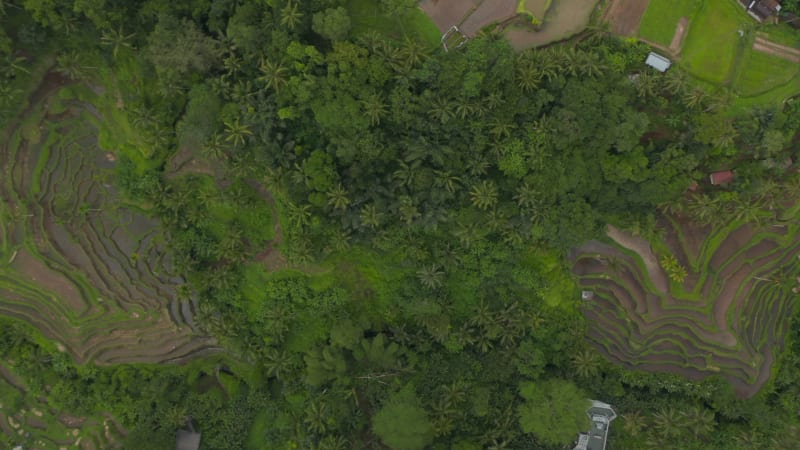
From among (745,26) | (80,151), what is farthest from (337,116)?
(745,26)

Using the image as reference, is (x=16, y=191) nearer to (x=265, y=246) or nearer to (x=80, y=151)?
(x=80, y=151)

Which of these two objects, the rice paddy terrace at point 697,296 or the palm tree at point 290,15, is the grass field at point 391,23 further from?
the rice paddy terrace at point 697,296

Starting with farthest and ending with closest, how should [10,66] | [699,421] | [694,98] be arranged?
[699,421], [10,66], [694,98]

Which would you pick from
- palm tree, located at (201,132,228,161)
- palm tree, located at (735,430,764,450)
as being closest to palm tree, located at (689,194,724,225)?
palm tree, located at (735,430,764,450)

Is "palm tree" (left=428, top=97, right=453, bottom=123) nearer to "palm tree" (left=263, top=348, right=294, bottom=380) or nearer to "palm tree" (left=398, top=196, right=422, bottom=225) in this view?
"palm tree" (left=398, top=196, right=422, bottom=225)

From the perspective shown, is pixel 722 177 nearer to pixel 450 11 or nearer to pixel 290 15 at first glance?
pixel 450 11

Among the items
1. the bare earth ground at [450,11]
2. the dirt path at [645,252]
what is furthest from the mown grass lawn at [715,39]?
the bare earth ground at [450,11]

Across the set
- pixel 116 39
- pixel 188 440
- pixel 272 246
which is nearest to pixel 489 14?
pixel 272 246
